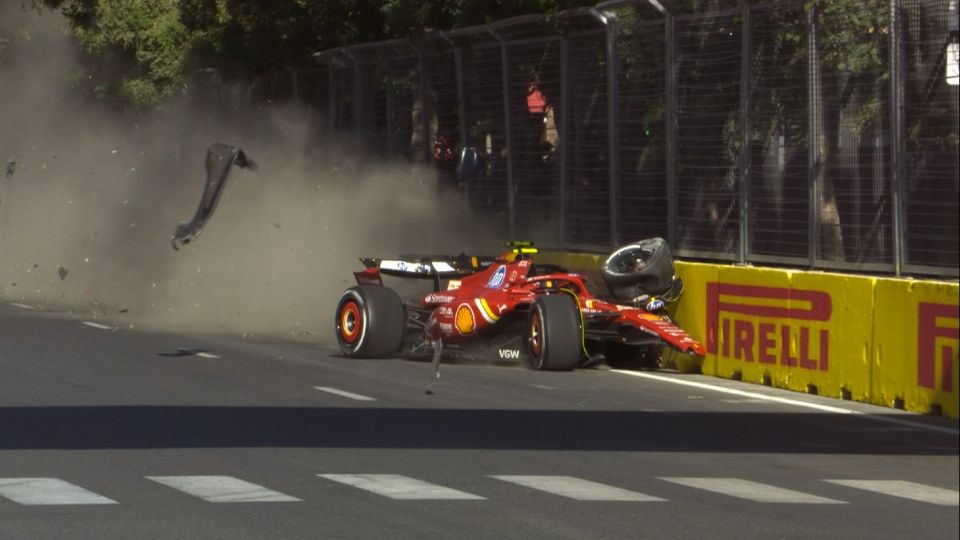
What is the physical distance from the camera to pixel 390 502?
9055 millimetres

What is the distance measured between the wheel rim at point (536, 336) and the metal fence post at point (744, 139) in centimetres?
199

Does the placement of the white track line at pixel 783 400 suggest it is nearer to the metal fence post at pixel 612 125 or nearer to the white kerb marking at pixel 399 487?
the metal fence post at pixel 612 125

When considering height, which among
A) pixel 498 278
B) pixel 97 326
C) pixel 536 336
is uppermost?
pixel 498 278

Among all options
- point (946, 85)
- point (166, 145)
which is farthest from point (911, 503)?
point (166, 145)

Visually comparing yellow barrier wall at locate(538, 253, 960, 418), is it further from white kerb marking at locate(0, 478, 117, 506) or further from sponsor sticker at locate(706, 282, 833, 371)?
white kerb marking at locate(0, 478, 117, 506)

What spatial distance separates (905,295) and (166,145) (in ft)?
81.4

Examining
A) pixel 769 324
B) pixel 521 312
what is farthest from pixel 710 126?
pixel 521 312

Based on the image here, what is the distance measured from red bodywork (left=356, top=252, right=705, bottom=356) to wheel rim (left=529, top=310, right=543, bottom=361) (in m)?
0.19

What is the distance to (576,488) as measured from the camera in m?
9.59

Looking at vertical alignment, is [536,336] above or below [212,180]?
below

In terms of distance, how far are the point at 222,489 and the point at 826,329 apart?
7.03 metres

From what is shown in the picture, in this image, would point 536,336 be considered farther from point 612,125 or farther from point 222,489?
point 222,489

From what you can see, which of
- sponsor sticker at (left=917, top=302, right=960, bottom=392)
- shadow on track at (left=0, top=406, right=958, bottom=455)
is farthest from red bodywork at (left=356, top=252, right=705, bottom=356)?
shadow on track at (left=0, top=406, right=958, bottom=455)

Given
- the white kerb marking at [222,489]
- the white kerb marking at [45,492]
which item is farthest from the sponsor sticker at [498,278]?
the white kerb marking at [45,492]
